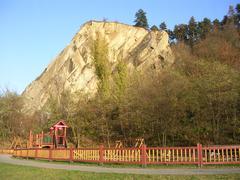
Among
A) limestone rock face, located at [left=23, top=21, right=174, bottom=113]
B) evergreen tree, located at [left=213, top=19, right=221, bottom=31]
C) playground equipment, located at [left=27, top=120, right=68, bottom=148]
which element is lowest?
playground equipment, located at [left=27, top=120, right=68, bottom=148]

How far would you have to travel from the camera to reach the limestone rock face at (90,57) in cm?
5484

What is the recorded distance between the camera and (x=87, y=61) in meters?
57.4

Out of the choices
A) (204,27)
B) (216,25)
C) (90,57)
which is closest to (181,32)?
(204,27)

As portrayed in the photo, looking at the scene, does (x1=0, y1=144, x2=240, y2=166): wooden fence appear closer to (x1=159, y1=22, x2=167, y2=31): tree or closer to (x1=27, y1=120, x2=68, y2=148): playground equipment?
(x1=27, y1=120, x2=68, y2=148): playground equipment

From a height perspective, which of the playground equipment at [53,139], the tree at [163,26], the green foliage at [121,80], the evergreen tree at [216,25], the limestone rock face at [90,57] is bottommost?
the playground equipment at [53,139]

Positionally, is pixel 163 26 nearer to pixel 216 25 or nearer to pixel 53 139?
pixel 216 25

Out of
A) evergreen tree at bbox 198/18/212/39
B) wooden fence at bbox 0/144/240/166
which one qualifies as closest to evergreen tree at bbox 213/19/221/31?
evergreen tree at bbox 198/18/212/39

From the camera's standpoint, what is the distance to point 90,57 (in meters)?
53.1

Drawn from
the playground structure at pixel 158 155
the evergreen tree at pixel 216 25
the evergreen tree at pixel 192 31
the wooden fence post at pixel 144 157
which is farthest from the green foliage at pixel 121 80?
the evergreen tree at pixel 192 31

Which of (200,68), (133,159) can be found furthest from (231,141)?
(133,159)

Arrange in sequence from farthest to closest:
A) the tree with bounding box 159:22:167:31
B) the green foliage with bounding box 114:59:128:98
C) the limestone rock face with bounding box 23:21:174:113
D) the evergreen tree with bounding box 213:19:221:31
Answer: the tree with bounding box 159:22:167:31 < the evergreen tree with bounding box 213:19:221:31 < the limestone rock face with bounding box 23:21:174:113 < the green foliage with bounding box 114:59:128:98

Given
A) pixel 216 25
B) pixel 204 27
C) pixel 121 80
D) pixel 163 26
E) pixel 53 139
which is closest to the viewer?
pixel 53 139

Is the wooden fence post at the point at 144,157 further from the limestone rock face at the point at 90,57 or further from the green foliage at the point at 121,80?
the limestone rock face at the point at 90,57

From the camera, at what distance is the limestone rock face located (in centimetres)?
5484
